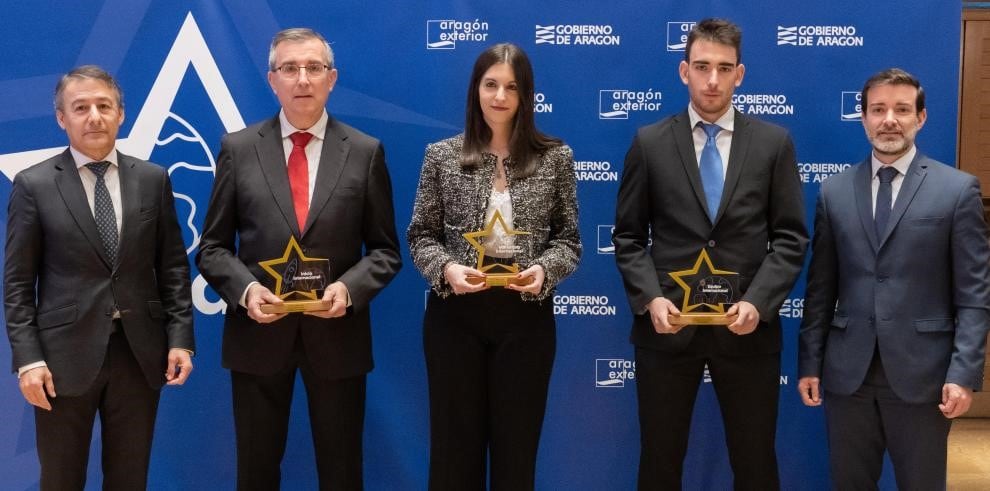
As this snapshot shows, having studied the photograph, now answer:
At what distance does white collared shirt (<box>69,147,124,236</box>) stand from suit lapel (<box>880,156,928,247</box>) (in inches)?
107

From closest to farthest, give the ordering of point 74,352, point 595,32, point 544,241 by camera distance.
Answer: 1. point 74,352
2. point 544,241
3. point 595,32

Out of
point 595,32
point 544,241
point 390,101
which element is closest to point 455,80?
point 390,101

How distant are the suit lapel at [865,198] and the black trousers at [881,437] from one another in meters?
0.44

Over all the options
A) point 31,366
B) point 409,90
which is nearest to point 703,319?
point 409,90

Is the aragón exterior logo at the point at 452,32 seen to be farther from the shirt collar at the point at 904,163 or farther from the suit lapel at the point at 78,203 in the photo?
the shirt collar at the point at 904,163

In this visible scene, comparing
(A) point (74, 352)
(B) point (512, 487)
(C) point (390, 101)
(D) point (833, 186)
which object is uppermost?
(C) point (390, 101)

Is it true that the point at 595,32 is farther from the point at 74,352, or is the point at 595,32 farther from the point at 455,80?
the point at 74,352

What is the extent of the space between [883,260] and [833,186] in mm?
349

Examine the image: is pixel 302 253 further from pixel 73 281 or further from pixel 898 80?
pixel 898 80

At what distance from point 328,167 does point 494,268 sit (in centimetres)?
71

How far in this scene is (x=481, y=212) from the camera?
302 cm

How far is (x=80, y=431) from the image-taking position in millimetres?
2951

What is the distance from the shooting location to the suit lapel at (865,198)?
311 cm

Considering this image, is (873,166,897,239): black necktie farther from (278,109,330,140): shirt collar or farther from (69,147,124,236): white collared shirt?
(69,147,124,236): white collared shirt
